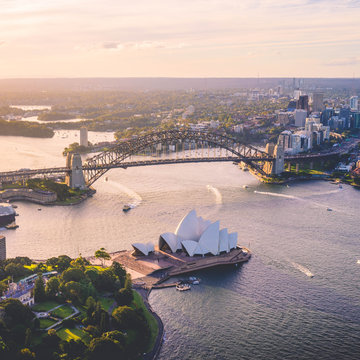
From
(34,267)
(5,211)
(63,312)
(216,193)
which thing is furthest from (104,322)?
(216,193)

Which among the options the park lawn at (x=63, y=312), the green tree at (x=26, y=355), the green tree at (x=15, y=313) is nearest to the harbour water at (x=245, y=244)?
the park lawn at (x=63, y=312)

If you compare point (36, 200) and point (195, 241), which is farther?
point (36, 200)

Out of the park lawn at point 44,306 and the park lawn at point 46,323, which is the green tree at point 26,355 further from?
the park lawn at point 44,306

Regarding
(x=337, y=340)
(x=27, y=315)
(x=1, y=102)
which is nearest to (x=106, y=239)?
(x=27, y=315)

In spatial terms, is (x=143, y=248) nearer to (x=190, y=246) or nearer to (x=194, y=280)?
(x=190, y=246)

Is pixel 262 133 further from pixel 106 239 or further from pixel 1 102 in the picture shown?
pixel 1 102
